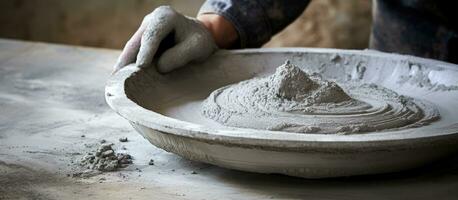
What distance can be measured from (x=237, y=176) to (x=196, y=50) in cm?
54

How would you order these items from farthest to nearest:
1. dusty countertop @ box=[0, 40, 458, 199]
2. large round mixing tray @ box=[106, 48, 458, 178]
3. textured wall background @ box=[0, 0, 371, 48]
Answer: textured wall background @ box=[0, 0, 371, 48]
dusty countertop @ box=[0, 40, 458, 199]
large round mixing tray @ box=[106, 48, 458, 178]

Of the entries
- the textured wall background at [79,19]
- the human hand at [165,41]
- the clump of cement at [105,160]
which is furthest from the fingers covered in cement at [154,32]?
the textured wall background at [79,19]

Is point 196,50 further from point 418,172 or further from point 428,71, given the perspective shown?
point 418,172

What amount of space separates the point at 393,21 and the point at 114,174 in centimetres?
128

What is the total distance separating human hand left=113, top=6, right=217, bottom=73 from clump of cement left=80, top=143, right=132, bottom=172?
32 cm

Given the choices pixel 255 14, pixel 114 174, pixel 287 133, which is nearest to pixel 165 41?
pixel 255 14

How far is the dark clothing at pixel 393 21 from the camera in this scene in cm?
219

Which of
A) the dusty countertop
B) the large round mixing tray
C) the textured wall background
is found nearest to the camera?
the large round mixing tray

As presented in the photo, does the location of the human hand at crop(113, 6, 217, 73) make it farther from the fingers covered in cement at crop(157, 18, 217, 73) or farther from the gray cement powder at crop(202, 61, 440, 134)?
the gray cement powder at crop(202, 61, 440, 134)

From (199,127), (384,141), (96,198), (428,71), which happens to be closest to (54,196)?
(96,198)

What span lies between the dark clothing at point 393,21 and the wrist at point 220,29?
1 cm

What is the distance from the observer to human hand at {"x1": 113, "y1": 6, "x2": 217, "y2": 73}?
1.80m

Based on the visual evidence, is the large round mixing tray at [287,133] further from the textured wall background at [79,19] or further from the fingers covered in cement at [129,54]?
the textured wall background at [79,19]

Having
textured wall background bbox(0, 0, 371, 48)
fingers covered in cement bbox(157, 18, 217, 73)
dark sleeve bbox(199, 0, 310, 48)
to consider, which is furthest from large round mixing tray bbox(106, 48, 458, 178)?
textured wall background bbox(0, 0, 371, 48)
